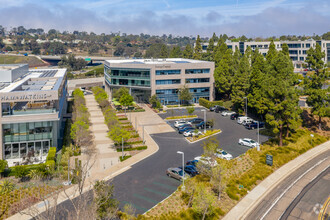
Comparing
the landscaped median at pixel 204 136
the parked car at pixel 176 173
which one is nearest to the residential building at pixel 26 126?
the parked car at pixel 176 173

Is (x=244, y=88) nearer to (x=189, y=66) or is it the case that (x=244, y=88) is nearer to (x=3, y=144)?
(x=189, y=66)

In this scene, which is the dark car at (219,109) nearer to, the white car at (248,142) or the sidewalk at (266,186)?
the white car at (248,142)

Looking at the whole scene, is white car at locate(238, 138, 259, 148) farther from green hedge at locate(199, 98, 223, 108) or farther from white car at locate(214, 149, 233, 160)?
green hedge at locate(199, 98, 223, 108)

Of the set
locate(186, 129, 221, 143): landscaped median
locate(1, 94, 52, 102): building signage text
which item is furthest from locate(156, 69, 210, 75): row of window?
locate(1, 94, 52, 102): building signage text

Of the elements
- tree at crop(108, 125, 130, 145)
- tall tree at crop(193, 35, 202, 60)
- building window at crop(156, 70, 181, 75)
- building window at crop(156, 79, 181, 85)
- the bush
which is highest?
tall tree at crop(193, 35, 202, 60)

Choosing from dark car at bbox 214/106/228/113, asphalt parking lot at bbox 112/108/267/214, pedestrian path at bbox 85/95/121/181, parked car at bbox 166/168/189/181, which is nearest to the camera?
asphalt parking lot at bbox 112/108/267/214

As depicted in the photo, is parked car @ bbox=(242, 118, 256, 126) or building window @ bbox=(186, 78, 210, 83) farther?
building window @ bbox=(186, 78, 210, 83)

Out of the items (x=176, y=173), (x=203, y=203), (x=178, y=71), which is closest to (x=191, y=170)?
(x=176, y=173)
